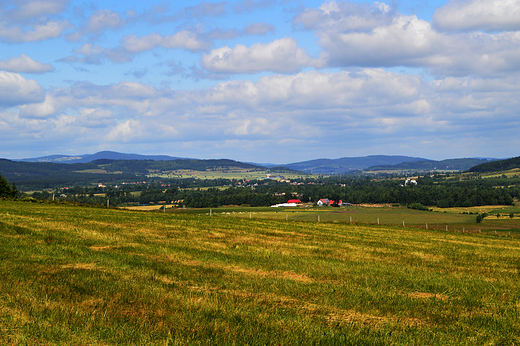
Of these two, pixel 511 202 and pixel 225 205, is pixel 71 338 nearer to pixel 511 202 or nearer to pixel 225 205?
pixel 225 205

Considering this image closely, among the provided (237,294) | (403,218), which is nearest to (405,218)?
(403,218)

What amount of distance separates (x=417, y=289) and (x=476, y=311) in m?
2.60

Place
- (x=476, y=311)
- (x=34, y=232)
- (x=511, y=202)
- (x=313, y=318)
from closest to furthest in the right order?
1. (x=313, y=318)
2. (x=476, y=311)
3. (x=34, y=232)
4. (x=511, y=202)

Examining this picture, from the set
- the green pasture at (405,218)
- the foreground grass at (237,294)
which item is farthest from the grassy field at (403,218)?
the foreground grass at (237,294)

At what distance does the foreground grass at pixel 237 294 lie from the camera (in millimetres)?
8867

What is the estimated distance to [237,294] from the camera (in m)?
12.2

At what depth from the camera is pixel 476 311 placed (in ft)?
38.3

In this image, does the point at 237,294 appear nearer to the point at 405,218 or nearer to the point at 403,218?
the point at 403,218

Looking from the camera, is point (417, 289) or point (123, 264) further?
point (123, 264)

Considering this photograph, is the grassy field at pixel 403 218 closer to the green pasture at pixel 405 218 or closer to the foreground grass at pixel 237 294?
the green pasture at pixel 405 218

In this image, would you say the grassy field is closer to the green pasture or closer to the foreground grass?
the green pasture

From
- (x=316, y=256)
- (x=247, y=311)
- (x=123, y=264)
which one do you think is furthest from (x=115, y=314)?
(x=316, y=256)

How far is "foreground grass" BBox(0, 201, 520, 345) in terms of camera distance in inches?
349

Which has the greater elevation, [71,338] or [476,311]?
[71,338]
